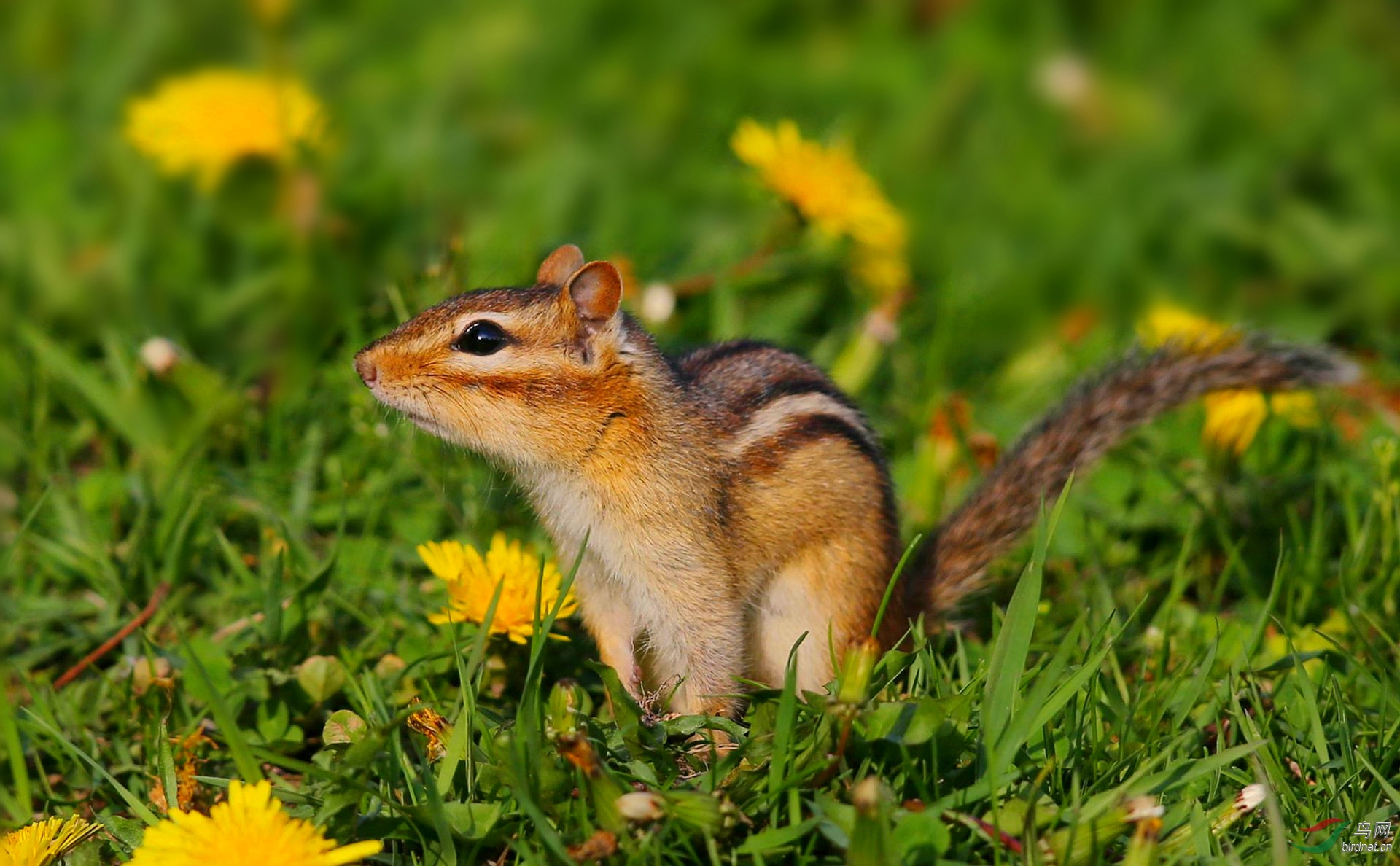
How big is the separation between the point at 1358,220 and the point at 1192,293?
0.77 meters

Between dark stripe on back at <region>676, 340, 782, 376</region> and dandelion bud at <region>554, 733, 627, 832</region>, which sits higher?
dark stripe on back at <region>676, 340, 782, 376</region>

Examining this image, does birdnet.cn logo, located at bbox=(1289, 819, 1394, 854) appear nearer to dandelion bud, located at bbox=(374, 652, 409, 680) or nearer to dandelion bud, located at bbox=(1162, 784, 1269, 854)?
dandelion bud, located at bbox=(1162, 784, 1269, 854)

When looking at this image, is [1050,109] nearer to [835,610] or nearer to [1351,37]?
[1351,37]

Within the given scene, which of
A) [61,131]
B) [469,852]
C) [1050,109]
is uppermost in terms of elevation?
[61,131]

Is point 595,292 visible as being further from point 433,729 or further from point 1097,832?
point 1097,832

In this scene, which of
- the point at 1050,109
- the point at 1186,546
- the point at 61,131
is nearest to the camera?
the point at 1186,546

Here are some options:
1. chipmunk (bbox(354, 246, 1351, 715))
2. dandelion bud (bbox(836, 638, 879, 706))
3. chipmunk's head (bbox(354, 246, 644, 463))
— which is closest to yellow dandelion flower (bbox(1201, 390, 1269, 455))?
chipmunk (bbox(354, 246, 1351, 715))

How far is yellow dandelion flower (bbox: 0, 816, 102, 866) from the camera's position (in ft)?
8.30

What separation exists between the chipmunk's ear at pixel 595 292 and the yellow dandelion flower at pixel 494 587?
0.53m

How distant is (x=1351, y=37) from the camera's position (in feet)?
23.7

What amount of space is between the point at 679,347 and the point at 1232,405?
1591mm

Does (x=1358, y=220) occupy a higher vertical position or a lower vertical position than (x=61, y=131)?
lower

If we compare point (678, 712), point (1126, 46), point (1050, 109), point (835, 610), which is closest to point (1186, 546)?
point (835, 610)

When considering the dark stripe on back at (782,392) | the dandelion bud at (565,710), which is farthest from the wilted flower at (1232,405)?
the dandelion bud at (565,710)
